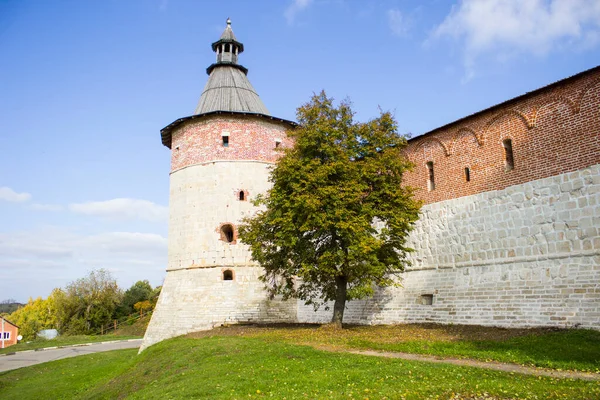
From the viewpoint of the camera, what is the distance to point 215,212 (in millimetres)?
21359

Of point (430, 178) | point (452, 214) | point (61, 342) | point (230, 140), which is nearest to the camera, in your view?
point (452, 214)

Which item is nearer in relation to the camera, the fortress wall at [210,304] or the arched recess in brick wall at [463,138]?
the arched recess in brick wall at [463,138]

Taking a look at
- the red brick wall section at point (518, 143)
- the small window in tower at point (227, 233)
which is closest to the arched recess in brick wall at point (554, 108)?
the red brick wall section at point (518, 143)

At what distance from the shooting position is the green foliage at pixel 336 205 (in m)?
14.9

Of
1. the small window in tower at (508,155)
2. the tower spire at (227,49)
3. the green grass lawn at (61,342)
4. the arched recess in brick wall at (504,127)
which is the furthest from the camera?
the green grass lawn at (61,342)

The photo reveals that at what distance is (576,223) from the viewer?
41.5 ft

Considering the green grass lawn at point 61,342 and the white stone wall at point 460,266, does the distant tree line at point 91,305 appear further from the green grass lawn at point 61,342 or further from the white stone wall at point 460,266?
the white stone wall at point 460,266

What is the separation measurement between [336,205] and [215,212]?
8111 millimetres

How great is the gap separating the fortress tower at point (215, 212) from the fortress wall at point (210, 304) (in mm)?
42

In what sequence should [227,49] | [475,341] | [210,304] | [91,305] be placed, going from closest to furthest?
[475,341] < [210,304] < [227,49] < [91,305]

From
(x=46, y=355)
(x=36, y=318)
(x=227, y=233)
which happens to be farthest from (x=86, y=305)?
(x=227, y=233)

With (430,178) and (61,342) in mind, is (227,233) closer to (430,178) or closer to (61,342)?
(430,178)

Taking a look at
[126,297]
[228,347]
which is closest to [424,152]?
[228,347]

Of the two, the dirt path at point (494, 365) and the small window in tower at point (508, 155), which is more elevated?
the small window in tower at point (508, 155)
